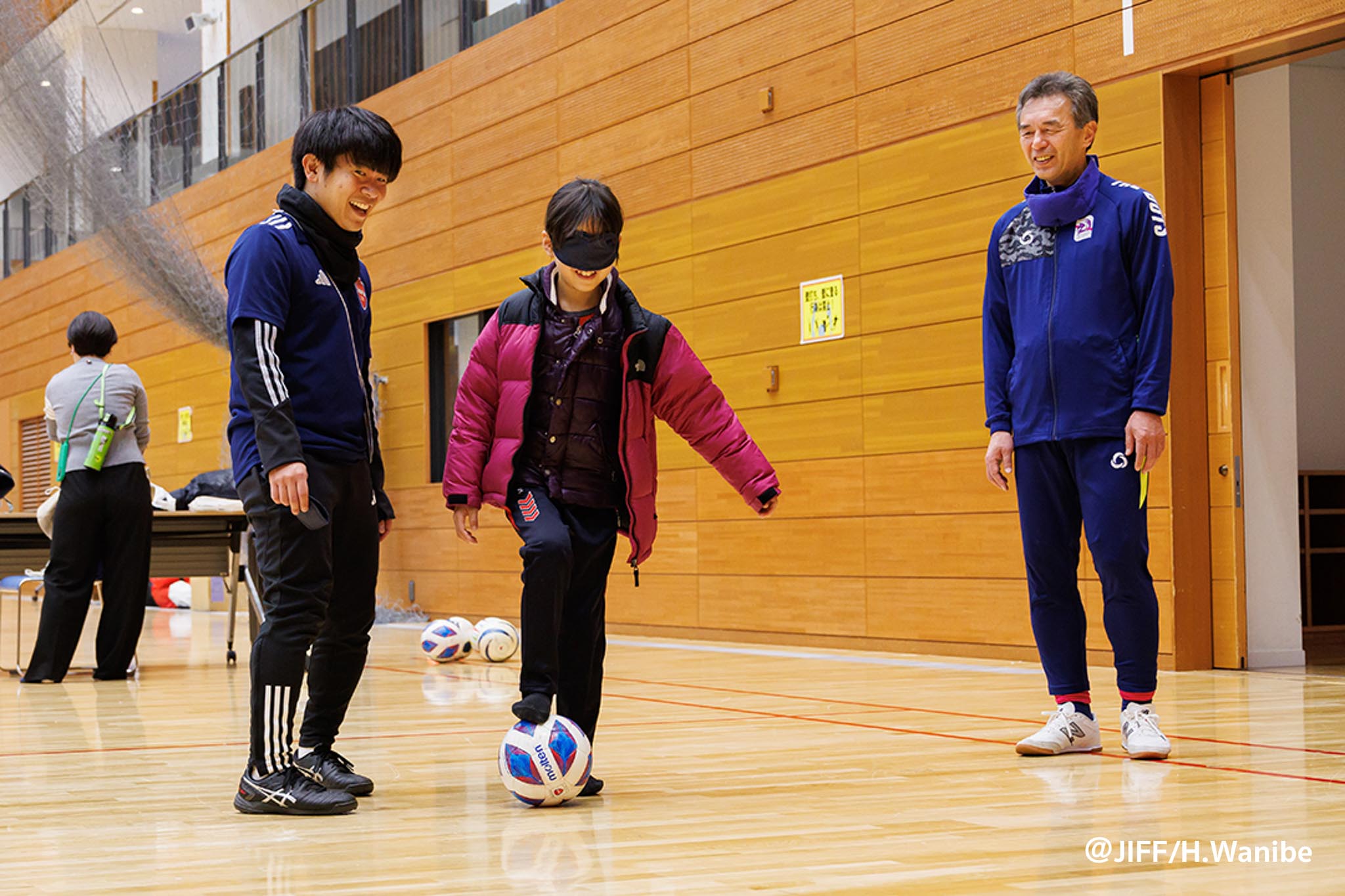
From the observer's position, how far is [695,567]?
850 centimetres

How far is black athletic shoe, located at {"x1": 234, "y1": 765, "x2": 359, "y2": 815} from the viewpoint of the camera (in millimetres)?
2895

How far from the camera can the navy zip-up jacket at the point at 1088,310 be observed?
3580 mm

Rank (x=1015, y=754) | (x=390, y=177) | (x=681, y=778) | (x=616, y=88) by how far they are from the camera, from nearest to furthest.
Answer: (x=390, y=177) < (x=681, y=778) < (x=1015, y=754) < (x=616, y=88)

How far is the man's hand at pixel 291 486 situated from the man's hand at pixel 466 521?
38 centimetres

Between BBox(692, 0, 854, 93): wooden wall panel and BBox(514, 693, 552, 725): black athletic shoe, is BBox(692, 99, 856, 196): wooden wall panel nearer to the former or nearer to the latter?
BBox(692, 0, 854, 93): wooden wall panel

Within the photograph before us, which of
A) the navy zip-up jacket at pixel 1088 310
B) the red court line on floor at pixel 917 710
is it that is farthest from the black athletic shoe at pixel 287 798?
the red court line on floor at pixel 917 710

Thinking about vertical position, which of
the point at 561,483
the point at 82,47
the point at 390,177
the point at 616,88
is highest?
the point at 82,47

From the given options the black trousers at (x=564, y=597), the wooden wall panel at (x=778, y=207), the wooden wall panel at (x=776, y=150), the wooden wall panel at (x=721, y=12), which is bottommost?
the black trousers at (x=564, y=597)

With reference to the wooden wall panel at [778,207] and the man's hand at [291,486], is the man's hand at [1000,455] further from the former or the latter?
the wooden wall panel at [778,207]

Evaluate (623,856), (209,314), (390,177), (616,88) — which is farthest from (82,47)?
(623,856)

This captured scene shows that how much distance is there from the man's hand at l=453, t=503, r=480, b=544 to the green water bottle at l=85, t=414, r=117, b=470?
3.51 metres

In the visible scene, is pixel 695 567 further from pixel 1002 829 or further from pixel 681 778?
pixel 1002 829

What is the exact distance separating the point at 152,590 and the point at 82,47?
5233 millimetres

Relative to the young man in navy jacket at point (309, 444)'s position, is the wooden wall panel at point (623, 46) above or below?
above
